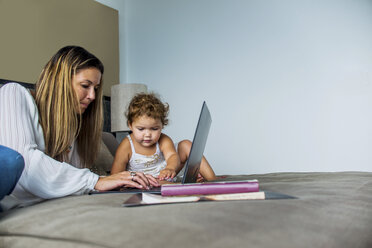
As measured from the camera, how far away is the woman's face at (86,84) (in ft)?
4.56

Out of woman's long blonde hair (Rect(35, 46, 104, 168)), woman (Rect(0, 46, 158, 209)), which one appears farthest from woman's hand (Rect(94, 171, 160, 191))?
woman's long blonde hair (Rect(35, 46, 104, 168))

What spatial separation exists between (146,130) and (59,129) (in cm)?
84

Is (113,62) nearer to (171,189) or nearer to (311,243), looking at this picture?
(171,189)

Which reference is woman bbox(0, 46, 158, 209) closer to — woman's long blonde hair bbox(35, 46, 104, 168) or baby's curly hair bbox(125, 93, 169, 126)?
woman's long blonde hair bbox(35, 46, 104, 168)

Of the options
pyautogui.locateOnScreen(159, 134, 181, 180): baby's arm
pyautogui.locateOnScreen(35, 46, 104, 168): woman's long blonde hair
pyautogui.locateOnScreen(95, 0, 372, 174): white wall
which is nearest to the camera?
pyautogui.locateOnScreen(35, 46, 104, 168): woman's long blonde hair

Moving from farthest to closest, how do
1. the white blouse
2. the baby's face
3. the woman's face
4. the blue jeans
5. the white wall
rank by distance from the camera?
the white wall < the baby's face < the woman's face < the white blouse < the blue jeans

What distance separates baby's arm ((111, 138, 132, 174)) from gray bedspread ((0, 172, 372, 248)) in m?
1.17

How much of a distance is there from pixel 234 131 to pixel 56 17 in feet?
7.15

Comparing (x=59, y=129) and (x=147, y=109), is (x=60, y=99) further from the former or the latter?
(x=147, y=109)

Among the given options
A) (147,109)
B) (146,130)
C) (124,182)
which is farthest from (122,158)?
(124,182)

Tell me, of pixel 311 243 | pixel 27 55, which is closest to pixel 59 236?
pixel 311 243

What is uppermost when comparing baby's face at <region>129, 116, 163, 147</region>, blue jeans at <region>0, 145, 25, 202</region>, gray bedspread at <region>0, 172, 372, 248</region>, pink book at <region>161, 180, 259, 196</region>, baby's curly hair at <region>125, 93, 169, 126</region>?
baby's curly hair at <region>125, 93, 169, 126</region>

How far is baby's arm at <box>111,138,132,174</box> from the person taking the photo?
198cm

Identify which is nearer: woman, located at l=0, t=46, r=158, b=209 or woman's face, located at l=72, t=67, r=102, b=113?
woman, located at l=0, t=46, r=158, b=209
